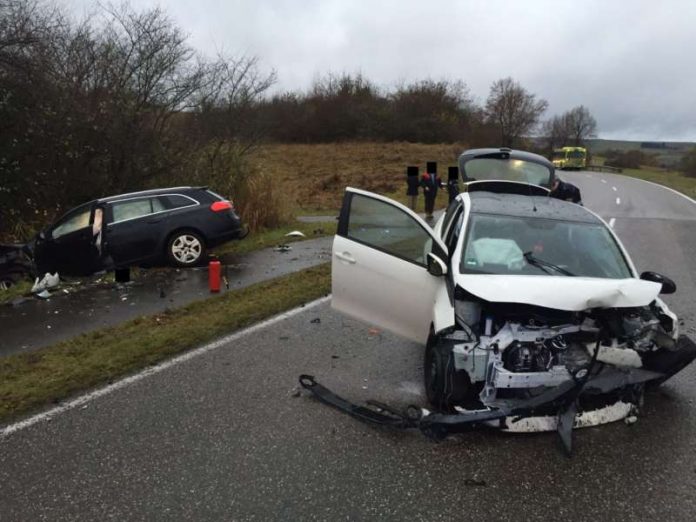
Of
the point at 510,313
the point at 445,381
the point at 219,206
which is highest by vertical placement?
the point at 510,313

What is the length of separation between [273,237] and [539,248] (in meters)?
9.99

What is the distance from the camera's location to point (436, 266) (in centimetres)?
429

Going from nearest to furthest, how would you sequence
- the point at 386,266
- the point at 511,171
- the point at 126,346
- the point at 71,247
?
1. the point at 386,266
2. the point at 126,346
3. the point at 511,171
4. the point at 71,247

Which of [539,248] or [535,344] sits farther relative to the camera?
[539,248]

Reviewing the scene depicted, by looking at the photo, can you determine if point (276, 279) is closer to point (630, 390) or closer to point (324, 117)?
point (630, 390)

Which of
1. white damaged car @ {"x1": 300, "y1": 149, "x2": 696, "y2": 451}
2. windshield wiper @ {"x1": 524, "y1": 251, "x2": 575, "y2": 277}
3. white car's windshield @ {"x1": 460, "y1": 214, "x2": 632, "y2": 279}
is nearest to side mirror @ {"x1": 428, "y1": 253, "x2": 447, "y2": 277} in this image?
white damaged car @ {"x1": 300, "y1": 149, "x2": 696, "y2": 451}

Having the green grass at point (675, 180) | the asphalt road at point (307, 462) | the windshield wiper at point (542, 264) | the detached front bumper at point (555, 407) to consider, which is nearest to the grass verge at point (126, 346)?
the asphalt road at point (307, 462)

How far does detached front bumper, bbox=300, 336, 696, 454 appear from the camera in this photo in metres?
3.57

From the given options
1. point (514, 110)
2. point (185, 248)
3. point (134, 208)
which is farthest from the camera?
point (514, 110)

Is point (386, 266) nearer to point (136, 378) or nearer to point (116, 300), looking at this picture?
point (136, 378)

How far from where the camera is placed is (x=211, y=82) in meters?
15.8

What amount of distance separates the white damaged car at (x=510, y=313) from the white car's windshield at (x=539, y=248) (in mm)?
12

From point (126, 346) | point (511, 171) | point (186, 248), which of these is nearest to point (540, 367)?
point (126, 346)

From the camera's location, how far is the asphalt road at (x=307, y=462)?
3.15 m
